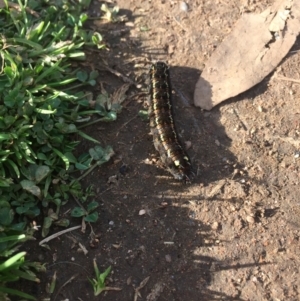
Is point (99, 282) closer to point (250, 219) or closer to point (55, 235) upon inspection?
point (55, 235)

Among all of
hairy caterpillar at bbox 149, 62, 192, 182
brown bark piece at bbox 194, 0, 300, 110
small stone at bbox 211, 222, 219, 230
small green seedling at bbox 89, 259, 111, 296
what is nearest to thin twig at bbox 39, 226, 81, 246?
small green seedling at bbox 89, 259, 111, 296

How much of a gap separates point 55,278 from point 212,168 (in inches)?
70.3

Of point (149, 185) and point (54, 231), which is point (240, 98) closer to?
point (149, 185)

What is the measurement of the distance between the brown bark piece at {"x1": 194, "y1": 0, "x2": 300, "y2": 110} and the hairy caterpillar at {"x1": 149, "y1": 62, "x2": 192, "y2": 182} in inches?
14.9

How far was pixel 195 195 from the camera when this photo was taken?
4.82m

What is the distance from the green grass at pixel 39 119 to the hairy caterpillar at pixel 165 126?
44 cm

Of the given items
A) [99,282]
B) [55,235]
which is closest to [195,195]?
[99,282]

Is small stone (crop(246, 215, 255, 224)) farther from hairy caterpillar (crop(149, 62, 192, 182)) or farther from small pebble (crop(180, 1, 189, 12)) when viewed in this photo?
small pebble (crop(180, 1, 189, 12))

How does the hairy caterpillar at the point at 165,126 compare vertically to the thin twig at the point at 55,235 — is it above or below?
above

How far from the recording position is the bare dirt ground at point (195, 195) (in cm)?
440

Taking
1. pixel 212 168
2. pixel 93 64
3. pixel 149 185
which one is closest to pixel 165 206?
pixel 149 185

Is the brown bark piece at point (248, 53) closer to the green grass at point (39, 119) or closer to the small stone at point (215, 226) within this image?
the green grass at point (39, 119)

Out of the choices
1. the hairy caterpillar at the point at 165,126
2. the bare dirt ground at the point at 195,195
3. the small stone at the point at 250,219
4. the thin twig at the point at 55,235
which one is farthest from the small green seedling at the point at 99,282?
the small stone at the point at 250,219

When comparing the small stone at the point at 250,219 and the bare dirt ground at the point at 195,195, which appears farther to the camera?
the small stone at the point at 250,219
